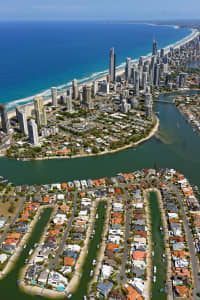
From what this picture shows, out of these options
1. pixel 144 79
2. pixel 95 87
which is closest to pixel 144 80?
pixel 144 79

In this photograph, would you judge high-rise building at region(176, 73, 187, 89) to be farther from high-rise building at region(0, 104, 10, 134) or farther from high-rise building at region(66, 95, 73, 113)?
high-rise building at region(0, 104, 10, 134)

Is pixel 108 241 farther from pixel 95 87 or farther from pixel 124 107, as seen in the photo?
pixel 95 87

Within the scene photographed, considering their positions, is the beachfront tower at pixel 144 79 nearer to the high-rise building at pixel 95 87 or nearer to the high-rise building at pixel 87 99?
the high-rise building at pixel 95 87

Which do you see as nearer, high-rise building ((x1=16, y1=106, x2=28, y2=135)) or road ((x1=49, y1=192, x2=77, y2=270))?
road ((x1=49, y1=192, x2=77, y2=270))

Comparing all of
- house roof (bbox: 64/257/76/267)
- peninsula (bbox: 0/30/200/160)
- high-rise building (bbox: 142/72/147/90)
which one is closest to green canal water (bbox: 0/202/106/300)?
house roof (bbox: 64/257/76/267)

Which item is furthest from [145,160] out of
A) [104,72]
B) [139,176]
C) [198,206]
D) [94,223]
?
[104,72]

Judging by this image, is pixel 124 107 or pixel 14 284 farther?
pixel 124 107

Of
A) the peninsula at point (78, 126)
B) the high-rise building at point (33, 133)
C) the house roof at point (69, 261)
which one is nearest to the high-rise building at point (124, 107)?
the peninsula at point (78, 126)
